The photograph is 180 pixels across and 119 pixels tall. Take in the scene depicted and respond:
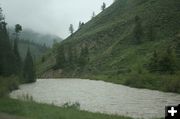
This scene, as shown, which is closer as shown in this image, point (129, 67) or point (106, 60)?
point (129, 67)

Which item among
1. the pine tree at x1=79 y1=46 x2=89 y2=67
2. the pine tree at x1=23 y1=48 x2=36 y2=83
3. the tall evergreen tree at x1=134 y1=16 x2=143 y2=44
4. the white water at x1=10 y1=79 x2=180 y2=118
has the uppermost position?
the tall evergreen tree at x1=134 y1=16 x2=143 y2=44

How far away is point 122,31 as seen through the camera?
192125 mm

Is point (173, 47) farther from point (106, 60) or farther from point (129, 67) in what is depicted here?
point (106, 60)

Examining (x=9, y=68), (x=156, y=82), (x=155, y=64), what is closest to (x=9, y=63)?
Answer: (x=9, y=68)

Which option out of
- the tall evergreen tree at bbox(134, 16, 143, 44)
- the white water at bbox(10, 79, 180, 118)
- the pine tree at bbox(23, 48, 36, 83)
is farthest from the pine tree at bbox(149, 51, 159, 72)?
the tall evergreen tree at bbox(134, 16, 143, 44)

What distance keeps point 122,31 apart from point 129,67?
193 feet

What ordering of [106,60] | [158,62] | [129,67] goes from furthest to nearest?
[106,60] → [129,67] → [158,62]

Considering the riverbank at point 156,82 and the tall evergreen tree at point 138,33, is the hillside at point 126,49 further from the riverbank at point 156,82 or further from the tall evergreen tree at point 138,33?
the riverbank at point 156,82

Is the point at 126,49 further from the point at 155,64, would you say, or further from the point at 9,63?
the point at 9,63

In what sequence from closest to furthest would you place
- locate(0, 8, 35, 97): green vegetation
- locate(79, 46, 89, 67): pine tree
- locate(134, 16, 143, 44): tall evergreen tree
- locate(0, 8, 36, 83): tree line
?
locate(0, 8, 35, 97): green vegetation
locate(0, 8, 36, 83): tree line
locate(134, 16, 143, 44): tall evergreen tree
locate(79, 46, 89, 67): pine tree

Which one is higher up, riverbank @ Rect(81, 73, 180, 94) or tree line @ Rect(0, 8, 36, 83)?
tree line @ Rect(0, 8, 36, 83)

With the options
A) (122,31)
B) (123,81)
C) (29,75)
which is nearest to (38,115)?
(123,81)

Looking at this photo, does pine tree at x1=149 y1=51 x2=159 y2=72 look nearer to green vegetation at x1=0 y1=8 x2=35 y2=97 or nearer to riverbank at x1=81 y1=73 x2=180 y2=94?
riverbank at x1=81 y1=73 x2=180 y2=94

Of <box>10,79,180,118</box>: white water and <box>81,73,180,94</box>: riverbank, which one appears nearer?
<box>10,79,180,118</box>: white water
